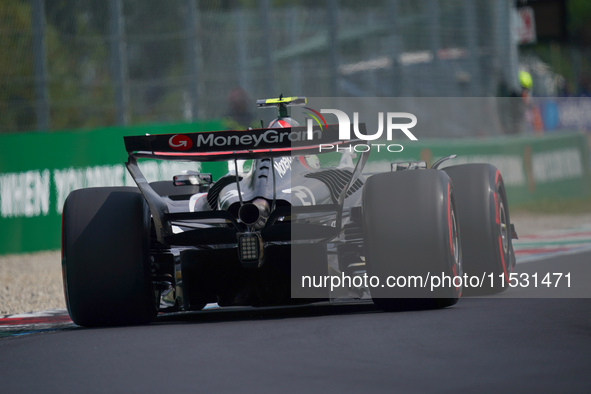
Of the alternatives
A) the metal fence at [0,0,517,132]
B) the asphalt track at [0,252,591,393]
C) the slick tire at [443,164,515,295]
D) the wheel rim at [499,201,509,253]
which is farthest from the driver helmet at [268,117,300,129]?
the metal fence at [0,0,517,132]

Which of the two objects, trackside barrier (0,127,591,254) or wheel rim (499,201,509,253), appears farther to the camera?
trackside barrier (0,127,591,254)

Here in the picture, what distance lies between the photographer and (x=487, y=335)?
5.73 meters

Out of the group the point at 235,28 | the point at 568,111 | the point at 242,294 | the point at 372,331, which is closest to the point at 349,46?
the point at 235,28

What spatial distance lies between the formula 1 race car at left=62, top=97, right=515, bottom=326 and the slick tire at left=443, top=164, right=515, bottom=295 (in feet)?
1.48

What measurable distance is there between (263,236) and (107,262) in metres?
1.01

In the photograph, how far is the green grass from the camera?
1786 cm

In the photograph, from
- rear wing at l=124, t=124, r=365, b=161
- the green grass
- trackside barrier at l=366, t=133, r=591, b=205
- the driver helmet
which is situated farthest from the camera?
the green grass

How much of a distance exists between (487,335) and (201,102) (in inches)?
403

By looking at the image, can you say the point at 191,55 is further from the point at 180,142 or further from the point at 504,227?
the point at 180,142

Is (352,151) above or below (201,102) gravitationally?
below

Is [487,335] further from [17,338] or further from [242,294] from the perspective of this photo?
[17,338]

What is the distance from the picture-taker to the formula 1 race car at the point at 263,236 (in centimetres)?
663

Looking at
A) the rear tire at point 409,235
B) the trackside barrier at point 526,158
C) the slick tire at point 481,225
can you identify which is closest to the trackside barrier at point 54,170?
the trackside barrier at point 526,158

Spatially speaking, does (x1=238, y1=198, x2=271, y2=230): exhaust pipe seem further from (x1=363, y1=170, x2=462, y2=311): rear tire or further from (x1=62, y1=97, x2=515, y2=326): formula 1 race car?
(x1=363, y1=170, x2=462, y2=311): rear tire
